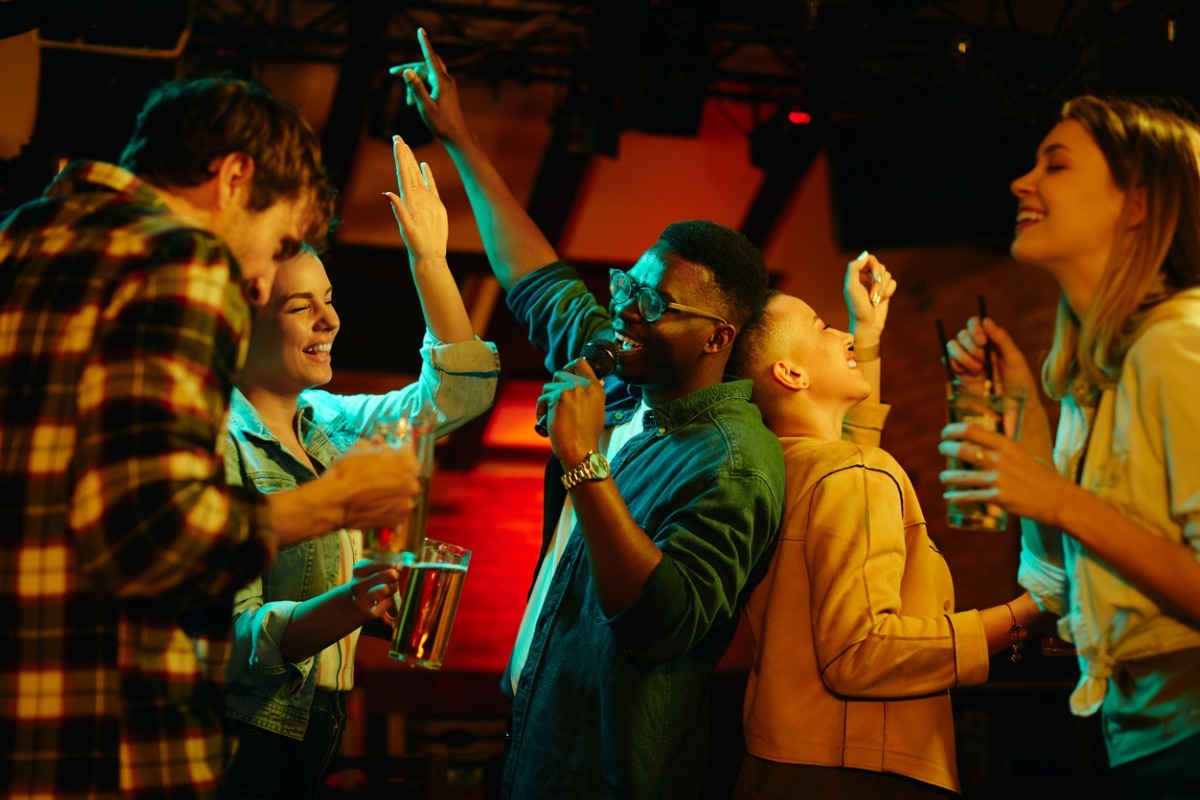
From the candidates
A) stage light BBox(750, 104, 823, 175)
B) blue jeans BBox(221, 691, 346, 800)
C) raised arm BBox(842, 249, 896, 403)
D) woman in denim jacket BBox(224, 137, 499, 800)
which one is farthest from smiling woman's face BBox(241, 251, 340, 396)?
stage light BBox(750, 104, 823, 175)

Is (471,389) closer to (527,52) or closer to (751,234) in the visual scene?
(527,52)

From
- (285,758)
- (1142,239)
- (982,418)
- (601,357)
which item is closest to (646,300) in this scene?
(601,357)

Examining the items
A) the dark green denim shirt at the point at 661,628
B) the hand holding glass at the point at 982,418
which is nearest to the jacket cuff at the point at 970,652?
the dark green denim shirt at the point at 661,628

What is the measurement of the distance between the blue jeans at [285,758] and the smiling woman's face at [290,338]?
0.68 m

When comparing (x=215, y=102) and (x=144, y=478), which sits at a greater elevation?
(x=215, y=102)

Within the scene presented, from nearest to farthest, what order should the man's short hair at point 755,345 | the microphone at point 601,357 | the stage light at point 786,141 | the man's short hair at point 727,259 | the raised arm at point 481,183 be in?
the microphone at point 601,357 < the man's short hair at point 727,259 < the man's short hair at point 755,345 < the raised arm at point 481,183 < the stage light at point 786,141

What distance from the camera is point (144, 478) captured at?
1320 mm

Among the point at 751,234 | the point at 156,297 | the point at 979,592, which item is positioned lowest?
the point at 979,592

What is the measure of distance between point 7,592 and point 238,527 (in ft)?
0.99

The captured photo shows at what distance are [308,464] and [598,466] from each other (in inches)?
29.1

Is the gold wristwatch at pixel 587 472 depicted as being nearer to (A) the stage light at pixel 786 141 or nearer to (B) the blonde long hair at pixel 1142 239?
(B) the blonde long hair at pixel 1142 239

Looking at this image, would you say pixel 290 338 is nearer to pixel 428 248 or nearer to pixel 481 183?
pixel 428 248

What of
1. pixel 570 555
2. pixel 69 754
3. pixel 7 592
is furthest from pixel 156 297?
pixel 570 555

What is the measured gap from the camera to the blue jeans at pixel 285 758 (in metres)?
2.06
